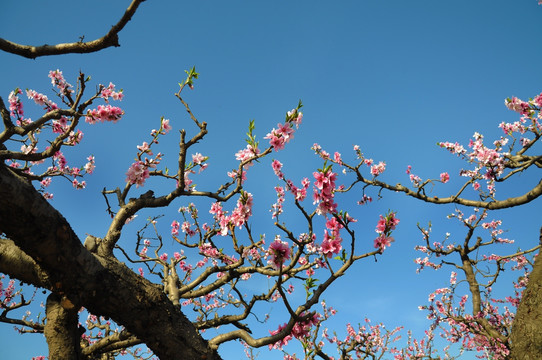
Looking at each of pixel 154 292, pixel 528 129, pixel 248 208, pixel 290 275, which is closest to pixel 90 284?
pixel 154 292

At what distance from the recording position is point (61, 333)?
346 centimetres

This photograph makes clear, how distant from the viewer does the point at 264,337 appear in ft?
11.2

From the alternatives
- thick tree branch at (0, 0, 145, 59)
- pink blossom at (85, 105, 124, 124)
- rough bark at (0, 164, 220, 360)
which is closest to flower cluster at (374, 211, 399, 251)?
rough bark at (0, 164, 220, 360)

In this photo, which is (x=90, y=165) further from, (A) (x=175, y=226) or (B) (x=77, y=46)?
(B) (x=77, y=46)

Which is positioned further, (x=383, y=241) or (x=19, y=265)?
(x=383, y=241)

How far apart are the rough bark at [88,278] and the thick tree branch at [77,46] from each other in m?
1.02

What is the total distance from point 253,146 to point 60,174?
381 cm

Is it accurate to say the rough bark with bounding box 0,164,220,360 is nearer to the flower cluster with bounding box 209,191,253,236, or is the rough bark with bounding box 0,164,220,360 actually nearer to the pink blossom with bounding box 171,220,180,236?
the flower cluster with bounding box 209,191,253,236

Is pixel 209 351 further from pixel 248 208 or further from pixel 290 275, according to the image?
pixel 248 208

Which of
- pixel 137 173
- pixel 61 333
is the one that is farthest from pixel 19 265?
pixel 137 173

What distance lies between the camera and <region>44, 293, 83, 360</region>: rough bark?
3436mm

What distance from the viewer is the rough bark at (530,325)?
3721 millimetres

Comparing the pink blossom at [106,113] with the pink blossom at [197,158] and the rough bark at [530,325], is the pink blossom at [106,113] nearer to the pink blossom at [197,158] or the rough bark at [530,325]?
the pink blossom at [197,158]

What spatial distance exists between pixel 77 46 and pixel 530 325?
19.1 ft
